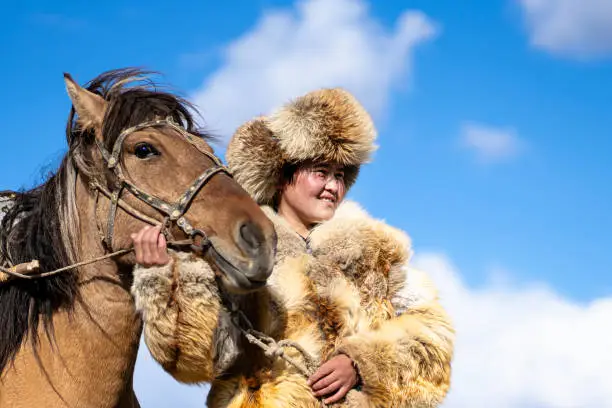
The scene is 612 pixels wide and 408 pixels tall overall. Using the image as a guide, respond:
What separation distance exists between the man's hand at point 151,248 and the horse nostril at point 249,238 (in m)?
0.39

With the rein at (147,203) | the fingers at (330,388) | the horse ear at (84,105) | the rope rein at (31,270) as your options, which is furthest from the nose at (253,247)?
the horse ear at (84,105)

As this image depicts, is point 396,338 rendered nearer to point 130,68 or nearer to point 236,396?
point 236,396

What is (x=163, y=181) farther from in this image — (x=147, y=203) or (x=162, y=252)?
(x=162, y=252)

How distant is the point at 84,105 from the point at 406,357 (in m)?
2.07

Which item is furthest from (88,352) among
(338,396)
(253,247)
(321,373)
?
(338,396)

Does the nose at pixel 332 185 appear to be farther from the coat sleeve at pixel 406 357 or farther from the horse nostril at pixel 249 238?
the horse nostril at pixel 249 238

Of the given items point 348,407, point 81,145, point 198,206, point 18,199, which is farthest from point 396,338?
point 18,199

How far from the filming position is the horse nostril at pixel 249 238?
3.10 m

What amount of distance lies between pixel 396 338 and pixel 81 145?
1892mm

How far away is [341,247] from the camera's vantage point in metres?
3.71

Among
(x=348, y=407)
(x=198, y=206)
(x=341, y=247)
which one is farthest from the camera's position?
(x=341, y=247)

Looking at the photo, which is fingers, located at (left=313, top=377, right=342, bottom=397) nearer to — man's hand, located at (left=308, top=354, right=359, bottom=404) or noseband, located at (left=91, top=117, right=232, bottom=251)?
man's hand, located at (left=308, top=354, right=359, bottom=404)

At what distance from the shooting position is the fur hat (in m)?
4.09

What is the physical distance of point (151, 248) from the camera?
3215mm
